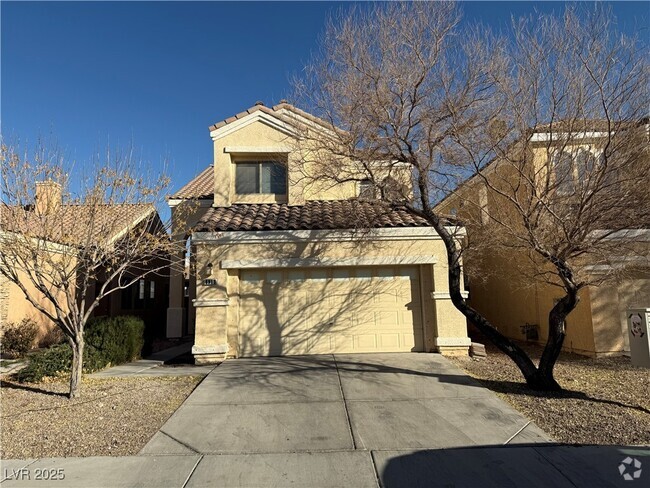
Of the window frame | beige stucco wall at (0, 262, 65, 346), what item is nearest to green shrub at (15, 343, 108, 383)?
beige stucco wall at (0, 262, 65, 346)

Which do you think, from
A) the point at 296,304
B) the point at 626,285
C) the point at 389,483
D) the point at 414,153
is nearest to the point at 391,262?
the point at 296,304

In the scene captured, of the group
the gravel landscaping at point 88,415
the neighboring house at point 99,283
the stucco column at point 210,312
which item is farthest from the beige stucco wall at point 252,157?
Answer: the gravel landscaping at point 88,415

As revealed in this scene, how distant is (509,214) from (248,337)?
6639mm

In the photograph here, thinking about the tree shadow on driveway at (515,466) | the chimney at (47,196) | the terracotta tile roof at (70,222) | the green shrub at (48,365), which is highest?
the chimney at (47,196)

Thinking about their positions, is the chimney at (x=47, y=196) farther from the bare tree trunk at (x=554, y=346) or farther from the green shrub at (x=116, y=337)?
the bare tree trunk at (x=554, y=346)

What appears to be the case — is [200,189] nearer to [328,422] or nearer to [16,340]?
[16,340]

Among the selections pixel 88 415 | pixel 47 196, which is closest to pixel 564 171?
pixel 88 415

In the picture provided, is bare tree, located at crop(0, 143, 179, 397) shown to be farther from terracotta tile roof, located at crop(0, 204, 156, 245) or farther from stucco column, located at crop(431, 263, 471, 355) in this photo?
stucco column, located at crop(431, 263, 471, 355)

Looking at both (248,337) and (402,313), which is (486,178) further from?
(248,337)

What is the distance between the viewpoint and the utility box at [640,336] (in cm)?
696

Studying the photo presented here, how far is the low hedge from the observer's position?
8.53 meters

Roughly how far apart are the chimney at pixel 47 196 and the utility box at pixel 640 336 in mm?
9828

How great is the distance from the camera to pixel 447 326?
10.5m

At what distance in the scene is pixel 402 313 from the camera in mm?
10984
